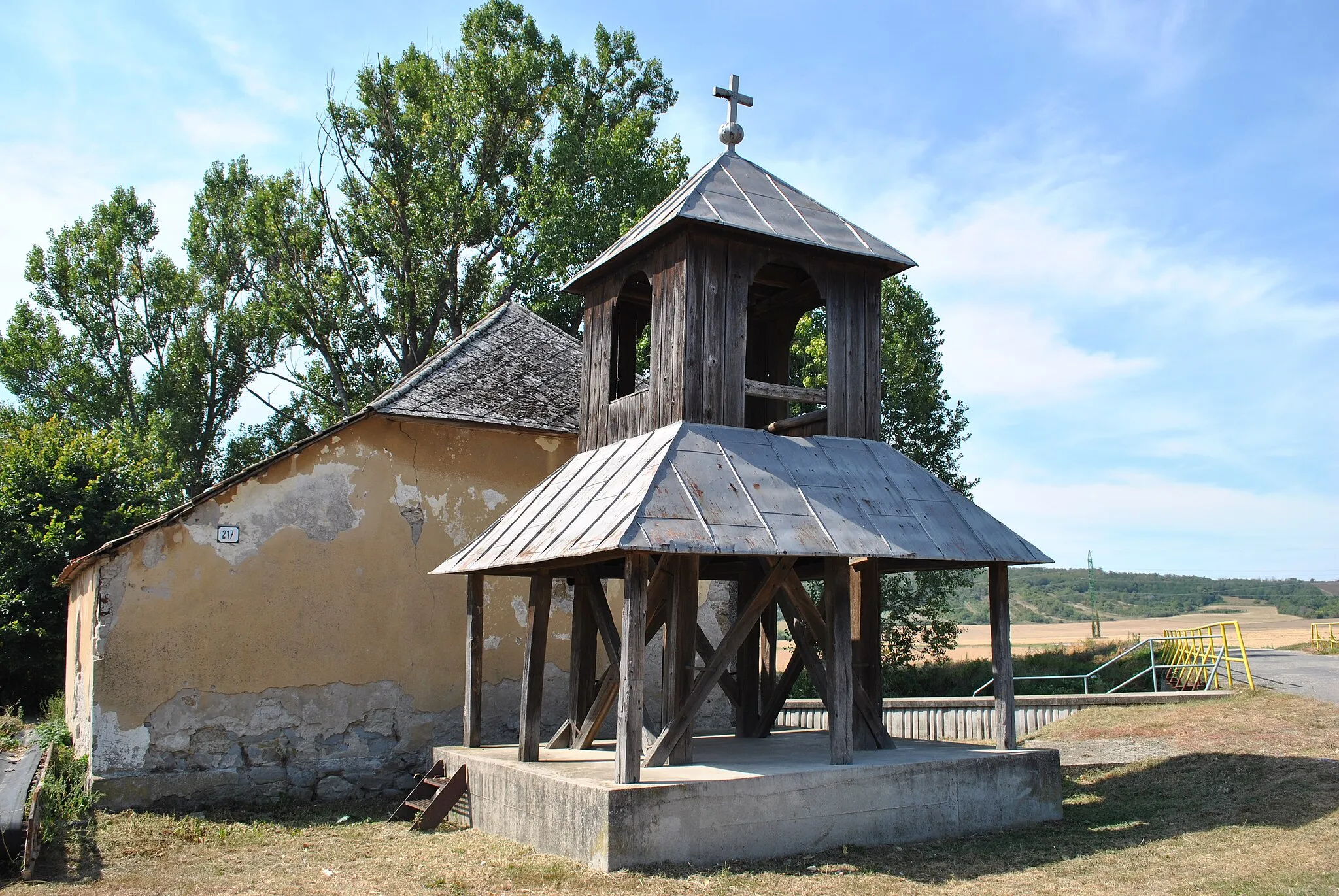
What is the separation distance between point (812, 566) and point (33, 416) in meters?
25.6

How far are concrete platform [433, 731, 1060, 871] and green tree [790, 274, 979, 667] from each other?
15.9 meters

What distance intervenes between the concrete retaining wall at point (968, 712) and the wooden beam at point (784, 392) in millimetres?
6112

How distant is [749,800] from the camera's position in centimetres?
775

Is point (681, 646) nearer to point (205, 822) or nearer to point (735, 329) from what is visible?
point (735, 329)

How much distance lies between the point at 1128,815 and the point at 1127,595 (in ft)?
391

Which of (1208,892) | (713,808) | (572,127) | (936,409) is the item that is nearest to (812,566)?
(713,808)

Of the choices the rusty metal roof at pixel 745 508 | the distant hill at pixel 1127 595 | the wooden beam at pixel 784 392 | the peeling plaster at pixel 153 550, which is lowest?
the distant hill at pixel 1127 595

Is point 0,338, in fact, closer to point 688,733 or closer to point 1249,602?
point 688,733

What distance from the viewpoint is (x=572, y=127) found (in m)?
26.6

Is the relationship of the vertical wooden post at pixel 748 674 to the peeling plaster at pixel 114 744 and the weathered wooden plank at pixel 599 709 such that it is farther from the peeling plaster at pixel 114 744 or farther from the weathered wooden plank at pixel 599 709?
the peeling plaster at pixel 114 744

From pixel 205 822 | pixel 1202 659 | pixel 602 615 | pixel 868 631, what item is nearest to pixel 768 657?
pixel 868 631

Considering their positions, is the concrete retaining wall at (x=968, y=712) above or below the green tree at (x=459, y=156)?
below

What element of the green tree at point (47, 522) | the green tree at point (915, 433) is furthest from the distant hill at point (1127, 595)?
the green tree at point (47, 522)

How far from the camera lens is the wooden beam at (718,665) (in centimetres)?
828
